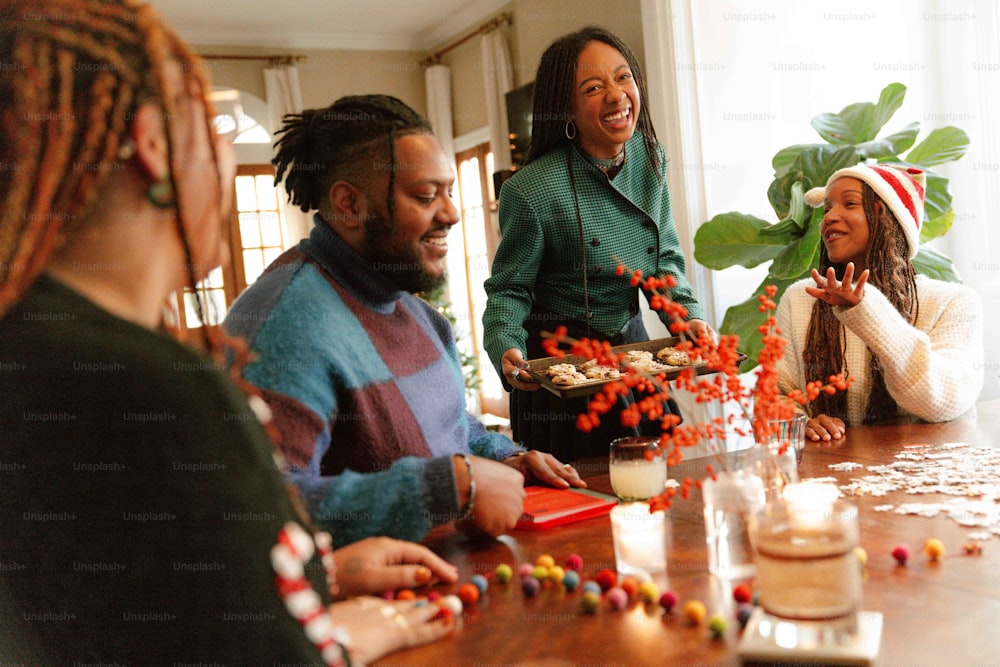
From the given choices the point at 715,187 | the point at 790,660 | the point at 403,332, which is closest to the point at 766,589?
the point at 790,660

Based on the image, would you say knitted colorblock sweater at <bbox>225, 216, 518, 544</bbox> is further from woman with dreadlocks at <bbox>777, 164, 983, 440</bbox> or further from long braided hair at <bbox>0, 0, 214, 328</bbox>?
woman with dreadlocks at <bbox>777, 164, 983, 440</bbox>

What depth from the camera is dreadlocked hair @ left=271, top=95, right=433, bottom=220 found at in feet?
5.48

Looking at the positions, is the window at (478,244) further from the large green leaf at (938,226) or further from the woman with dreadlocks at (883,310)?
the woman with dreadlocks at (883,310)

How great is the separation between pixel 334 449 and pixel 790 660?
82 centimetres

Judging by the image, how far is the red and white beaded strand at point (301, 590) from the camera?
2.19 feet

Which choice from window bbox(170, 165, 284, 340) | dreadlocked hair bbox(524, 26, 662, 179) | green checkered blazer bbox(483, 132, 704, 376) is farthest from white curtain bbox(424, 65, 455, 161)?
green checkered blazer bbox(483, 132, 704, 376)

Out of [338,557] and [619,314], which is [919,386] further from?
[338,557]

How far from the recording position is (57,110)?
0.67 meters

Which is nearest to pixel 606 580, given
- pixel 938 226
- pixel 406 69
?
pixel 938 226

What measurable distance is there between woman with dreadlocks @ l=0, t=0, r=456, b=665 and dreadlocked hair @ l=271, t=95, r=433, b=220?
93 centimetres

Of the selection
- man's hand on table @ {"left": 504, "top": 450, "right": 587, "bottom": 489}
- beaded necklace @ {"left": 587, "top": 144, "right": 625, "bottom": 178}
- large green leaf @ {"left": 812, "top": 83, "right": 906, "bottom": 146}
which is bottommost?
man's hand on table @ {"left": 504, "top": 450, "right": 587, "bottom": 489}

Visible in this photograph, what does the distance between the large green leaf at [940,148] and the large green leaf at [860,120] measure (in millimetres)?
177

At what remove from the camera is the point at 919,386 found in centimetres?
233

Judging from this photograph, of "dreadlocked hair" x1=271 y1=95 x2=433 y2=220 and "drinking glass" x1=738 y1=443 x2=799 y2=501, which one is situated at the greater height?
"dreadlocked hair" x1=271 y1=95 x2=433 y2=220
